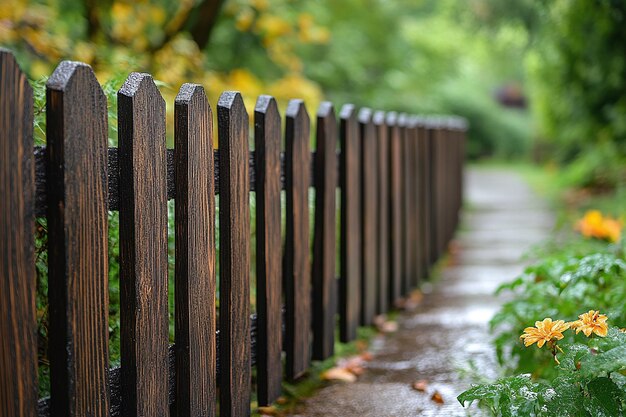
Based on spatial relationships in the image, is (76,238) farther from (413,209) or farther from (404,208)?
(413,209)

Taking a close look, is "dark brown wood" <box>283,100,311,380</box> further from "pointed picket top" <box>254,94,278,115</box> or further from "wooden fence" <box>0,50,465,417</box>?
"pointed picket top" <box>254,94,278,115</box>

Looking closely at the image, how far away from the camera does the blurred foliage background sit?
661 centimetres

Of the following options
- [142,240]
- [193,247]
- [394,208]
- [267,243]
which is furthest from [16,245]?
[394,208]

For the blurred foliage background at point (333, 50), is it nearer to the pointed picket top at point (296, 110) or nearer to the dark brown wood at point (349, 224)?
the pointed picket top at point (296, 110)

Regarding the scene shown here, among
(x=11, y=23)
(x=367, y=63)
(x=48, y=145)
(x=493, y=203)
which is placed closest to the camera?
(x=48, y=145)

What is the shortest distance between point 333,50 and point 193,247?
1047cm

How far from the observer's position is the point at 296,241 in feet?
12.0

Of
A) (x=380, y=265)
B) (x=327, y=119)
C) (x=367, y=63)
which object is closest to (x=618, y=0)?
(x=380, y=265)

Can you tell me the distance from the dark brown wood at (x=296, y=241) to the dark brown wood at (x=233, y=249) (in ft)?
1.65

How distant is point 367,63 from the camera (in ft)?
47.6

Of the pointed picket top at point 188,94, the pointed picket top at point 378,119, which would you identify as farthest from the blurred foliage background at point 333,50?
the pointed picket top at point 378,119

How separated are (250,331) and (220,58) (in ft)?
22.0

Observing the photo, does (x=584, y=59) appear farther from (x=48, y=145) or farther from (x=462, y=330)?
(x=48, y=145)

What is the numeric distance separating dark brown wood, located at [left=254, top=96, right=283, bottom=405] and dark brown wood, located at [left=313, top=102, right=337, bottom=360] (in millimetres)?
588
